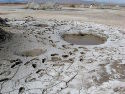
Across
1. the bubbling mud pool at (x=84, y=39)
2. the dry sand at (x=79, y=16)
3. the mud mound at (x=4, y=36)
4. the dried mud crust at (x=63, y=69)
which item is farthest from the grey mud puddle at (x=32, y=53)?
the dry sand at (x=79, y=16)

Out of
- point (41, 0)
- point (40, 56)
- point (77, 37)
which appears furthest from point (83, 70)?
point (41, 0)

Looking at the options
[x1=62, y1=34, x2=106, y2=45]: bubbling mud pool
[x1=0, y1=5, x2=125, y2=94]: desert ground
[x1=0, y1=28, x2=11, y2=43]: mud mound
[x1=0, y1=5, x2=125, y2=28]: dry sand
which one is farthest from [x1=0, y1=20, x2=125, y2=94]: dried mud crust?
[x1=0, y1=5, x2=125, y2=28]: dry sand

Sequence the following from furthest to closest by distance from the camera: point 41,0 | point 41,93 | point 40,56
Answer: point 41,0 < point 40,56 < point 41,93

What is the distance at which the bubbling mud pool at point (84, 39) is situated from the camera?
8762 millimetres

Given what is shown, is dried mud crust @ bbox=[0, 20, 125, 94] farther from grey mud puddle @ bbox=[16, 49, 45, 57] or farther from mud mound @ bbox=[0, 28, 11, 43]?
mud mound @ bbox=[0, 28, 11, 43]

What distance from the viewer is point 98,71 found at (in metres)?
6.11

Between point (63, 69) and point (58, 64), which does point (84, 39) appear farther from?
point (63, 69)

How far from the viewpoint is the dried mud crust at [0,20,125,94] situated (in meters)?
5.33

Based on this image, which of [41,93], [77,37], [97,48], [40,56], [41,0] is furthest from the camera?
[41,0]

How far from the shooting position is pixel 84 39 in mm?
9188

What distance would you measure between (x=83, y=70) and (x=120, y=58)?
1.29 m

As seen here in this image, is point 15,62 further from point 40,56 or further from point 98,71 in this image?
point 98,71

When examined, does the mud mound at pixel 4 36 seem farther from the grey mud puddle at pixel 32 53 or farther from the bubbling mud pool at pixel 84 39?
the bubbling mud pool at pixel 84 39

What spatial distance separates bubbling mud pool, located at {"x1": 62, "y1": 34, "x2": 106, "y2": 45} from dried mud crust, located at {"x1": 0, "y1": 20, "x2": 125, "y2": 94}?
1.51 feet
